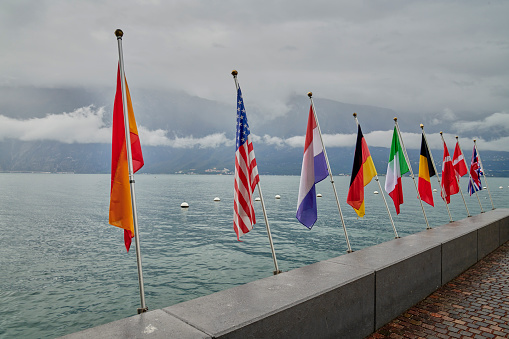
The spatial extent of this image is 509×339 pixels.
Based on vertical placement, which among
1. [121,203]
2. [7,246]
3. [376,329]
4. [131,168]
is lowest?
[7,246]

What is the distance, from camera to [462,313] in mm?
5977

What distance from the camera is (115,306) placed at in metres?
11.4

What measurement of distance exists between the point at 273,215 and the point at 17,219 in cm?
2449

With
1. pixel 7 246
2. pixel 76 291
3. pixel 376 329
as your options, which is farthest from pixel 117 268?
pixel 376 329

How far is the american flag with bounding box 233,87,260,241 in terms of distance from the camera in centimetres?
669

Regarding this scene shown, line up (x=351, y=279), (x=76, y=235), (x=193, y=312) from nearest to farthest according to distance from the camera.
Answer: (x=193, y=312) < (x=351, y=279) < (x=76, y=235)

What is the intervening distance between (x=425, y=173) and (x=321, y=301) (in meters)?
9.13

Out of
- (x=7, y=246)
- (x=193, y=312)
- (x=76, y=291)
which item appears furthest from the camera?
(x=7, y=246)

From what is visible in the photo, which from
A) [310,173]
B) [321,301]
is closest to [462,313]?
[321,301]

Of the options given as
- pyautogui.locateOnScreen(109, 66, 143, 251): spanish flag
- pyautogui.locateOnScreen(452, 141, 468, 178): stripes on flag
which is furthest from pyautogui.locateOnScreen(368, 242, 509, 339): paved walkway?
pyautogui.locateOnScreen(452, 141, 468, 178): stripes on flag

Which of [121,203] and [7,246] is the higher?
→ [121,203]

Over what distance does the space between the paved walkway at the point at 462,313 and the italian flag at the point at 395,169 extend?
306 cm

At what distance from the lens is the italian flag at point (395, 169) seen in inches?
414

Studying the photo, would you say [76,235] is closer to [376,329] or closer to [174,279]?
[174,279]
